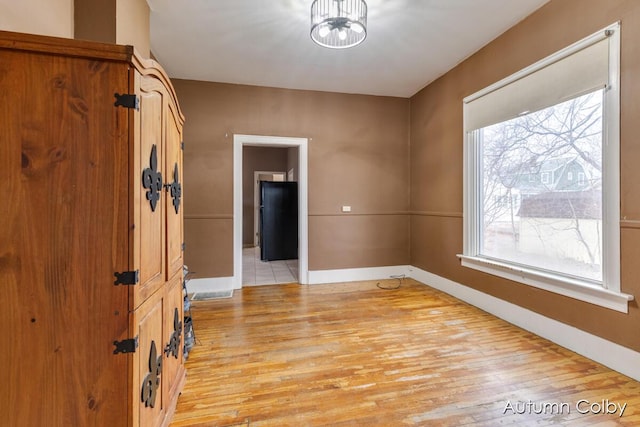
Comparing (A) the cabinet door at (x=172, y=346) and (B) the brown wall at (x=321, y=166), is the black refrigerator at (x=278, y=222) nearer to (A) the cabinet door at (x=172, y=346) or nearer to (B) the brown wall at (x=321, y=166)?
(B) the brown wall at (x=321, y=166)

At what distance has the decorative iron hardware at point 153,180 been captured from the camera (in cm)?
114

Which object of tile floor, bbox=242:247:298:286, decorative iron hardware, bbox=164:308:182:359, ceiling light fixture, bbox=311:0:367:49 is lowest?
tile floor, bbox=242:247:298:286

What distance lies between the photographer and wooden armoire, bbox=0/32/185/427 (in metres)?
0.93

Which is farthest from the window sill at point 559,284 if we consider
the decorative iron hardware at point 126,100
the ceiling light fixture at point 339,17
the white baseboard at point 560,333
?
the decorative iron hardware at point 126,100

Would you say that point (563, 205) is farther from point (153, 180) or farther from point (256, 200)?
point (256, 200)

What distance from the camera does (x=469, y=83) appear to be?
10.7ft

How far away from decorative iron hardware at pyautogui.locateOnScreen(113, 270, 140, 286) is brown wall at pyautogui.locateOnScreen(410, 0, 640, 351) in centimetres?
286

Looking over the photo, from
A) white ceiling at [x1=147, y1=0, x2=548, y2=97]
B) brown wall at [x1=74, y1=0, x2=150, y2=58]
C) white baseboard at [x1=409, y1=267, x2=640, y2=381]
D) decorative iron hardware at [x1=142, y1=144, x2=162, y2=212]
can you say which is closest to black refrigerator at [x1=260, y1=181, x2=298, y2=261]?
white ceiling at [x1=147, y1=0, x2=548, y2=97]

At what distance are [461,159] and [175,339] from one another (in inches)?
133

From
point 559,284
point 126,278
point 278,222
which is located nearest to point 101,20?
point 126,278

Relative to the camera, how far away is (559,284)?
2316mm

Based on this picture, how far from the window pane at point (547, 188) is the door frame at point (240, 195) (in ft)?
7.38

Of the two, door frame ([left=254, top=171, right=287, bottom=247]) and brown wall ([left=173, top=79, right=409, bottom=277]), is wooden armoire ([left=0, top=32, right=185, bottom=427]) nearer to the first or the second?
brown wall ([left=173, top=79, right=409, bottom=277])

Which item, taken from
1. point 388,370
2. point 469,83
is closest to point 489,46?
point 469,83
